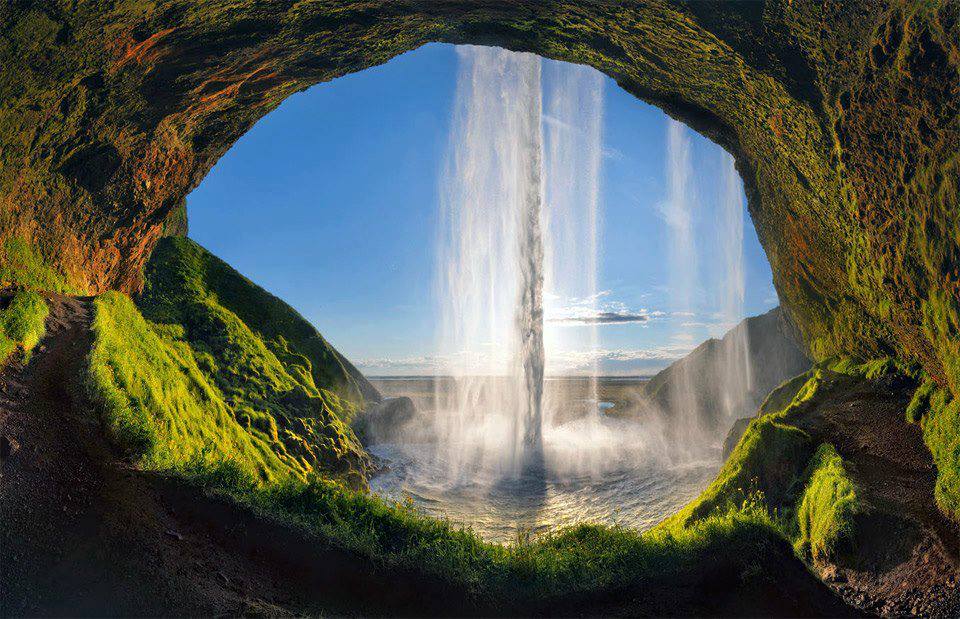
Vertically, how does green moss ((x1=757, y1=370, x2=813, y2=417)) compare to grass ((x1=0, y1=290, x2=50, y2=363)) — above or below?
below

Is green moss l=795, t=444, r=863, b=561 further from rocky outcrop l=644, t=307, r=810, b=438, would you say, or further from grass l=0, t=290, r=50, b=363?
rocky outcrop l=644, t=307, r=810, b=438

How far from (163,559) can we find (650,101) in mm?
14984

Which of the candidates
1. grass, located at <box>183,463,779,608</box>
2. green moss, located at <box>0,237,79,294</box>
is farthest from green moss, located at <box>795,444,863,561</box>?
green moss, located at <box>0,237,79,294</box>

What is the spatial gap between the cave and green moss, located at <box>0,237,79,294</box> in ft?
0.14

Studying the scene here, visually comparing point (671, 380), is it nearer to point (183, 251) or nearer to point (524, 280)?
point (524, 280)

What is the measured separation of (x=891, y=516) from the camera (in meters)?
8.13

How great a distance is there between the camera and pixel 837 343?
40.7 feet

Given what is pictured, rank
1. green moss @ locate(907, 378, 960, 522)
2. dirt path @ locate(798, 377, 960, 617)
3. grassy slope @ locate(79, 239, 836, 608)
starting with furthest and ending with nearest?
green moss @ locate(907, 378, 960, 522) < grassy slope @ locate(79, 239, 836, 608) < dirt path @ locate(798, 377, 960, 617)

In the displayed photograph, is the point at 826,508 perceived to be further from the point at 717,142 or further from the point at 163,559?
the point at 163,559

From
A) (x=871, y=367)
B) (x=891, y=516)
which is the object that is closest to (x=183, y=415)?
(x=891, y=516)

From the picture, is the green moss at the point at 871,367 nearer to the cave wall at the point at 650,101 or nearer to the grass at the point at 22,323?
the cave wall at the point at 650,101

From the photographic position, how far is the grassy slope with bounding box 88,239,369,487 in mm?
8625

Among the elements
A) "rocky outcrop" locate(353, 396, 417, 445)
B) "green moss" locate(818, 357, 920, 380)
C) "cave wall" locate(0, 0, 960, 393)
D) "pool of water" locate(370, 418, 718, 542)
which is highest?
"cave wall" locate(0, 0, 960, 393)

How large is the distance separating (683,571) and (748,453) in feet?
12.7
